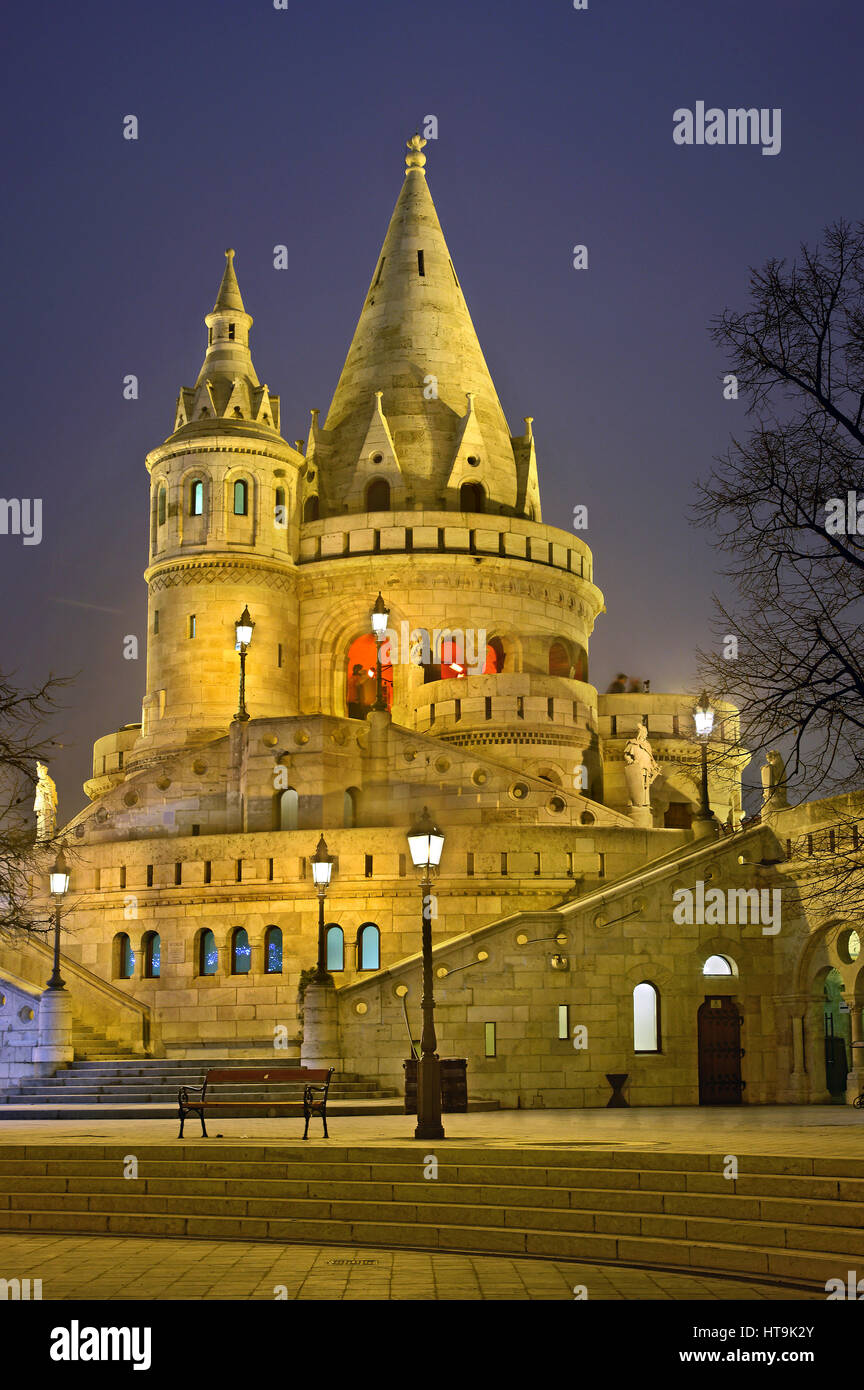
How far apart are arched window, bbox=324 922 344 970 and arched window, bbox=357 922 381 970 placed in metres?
0.48

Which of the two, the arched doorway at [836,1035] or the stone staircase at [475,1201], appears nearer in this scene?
the stone staircase at [475,1201]

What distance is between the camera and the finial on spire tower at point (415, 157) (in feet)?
196

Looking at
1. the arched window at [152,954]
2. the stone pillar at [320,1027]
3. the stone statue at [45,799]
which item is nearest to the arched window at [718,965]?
the stone pillar at [320,1027]

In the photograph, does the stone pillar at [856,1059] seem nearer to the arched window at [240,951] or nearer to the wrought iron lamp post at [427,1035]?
the wrought iron lamp post at [427,1035]

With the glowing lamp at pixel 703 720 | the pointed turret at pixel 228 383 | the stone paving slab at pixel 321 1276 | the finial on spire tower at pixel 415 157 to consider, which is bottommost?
the stone paving slab at pixel 321 1276

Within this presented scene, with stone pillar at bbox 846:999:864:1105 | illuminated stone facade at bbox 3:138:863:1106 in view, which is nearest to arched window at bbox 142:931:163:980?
illuminated stone facade at bbox 3:138:863:1106

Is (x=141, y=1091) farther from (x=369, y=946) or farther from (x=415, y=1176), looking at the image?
(x=415, y=1176)

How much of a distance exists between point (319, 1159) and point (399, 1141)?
1.54 m

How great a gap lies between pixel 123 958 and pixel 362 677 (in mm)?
15280

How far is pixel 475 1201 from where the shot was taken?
16719 millimetres

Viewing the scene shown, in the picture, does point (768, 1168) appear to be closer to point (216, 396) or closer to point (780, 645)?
point (780, 645)

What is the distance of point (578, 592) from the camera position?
2121 inches

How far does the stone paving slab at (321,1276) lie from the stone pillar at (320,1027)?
1397 centimetres
